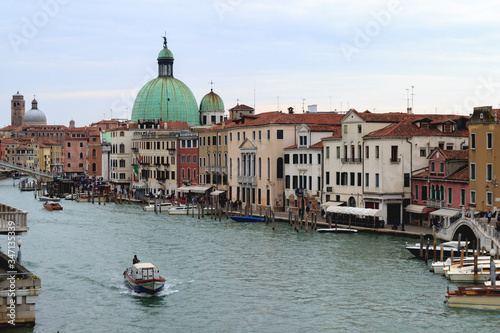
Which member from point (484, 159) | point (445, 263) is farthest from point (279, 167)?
point (445, 263)

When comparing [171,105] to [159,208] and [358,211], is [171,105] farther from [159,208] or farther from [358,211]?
[358,211]

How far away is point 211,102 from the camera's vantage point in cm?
9131

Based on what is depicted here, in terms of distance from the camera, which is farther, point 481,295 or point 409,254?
point 409,254

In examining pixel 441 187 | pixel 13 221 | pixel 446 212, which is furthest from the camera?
pixel 441 187

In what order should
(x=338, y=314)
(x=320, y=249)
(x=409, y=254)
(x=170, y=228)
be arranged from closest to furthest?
1. (x=338, y=314)
2. (x=409, y=254)
3. (x=320, y=249)
4. (x=170, y=228)

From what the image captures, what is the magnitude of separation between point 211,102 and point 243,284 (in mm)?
63790

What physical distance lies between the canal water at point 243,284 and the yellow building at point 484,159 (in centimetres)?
420

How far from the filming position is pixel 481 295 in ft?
81.6

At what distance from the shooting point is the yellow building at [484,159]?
122 ft

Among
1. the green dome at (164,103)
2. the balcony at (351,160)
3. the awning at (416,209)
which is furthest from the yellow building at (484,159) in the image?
the green dome at (164,103)

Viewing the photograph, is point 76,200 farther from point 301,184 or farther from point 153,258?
point 153,258

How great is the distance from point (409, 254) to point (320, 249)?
407cm

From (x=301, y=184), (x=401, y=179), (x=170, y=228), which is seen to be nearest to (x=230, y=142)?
(x=301, y=184)

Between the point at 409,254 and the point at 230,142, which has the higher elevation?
the point at 230,142
